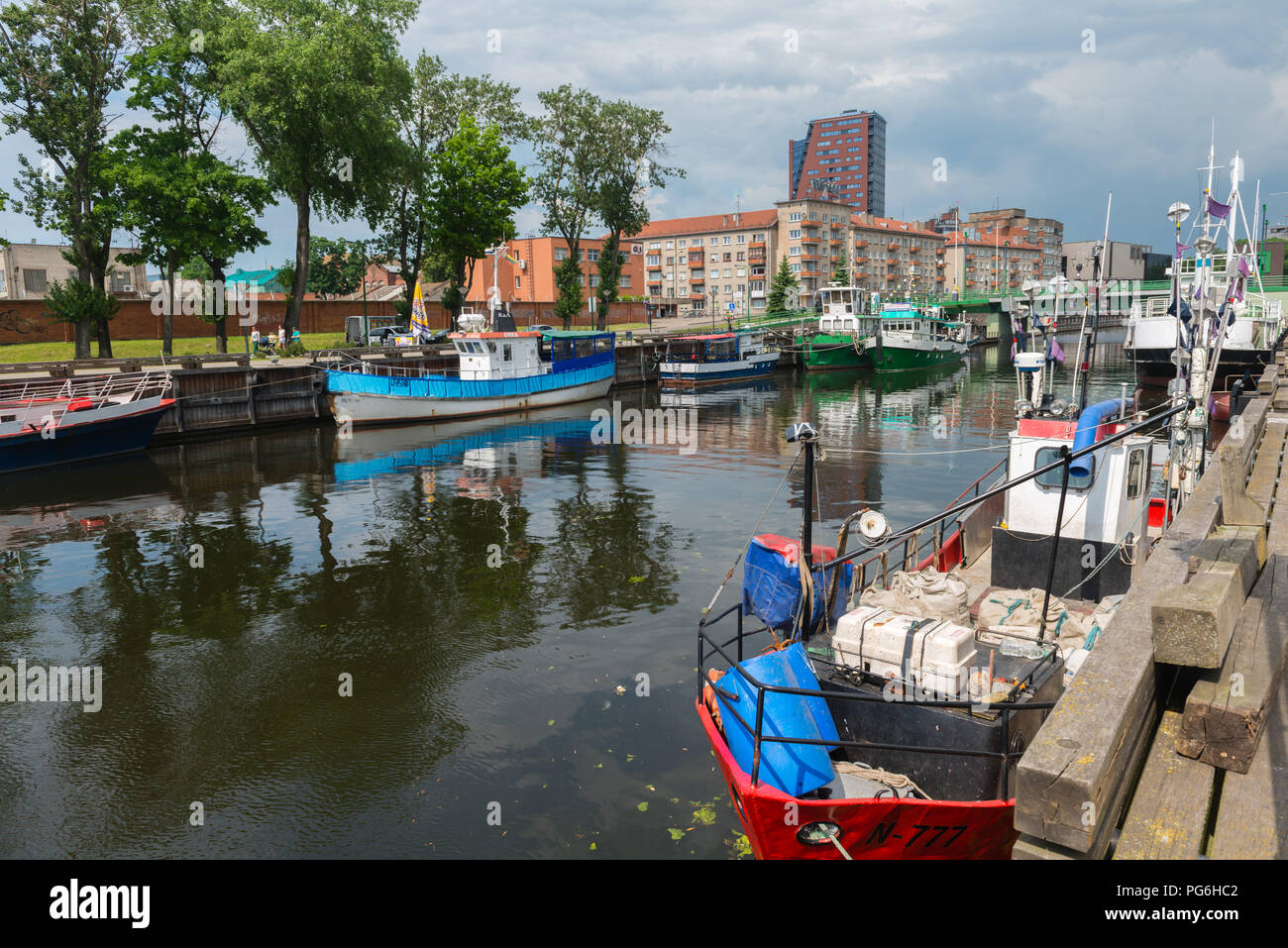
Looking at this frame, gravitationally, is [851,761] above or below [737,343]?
below

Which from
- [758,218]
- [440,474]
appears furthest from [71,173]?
[758,218]

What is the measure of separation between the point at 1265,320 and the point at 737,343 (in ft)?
115

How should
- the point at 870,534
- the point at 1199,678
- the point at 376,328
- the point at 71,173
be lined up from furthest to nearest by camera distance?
the point at 376,328 → the point at 71,173 → the point at 870,534 → the point at 1199,678

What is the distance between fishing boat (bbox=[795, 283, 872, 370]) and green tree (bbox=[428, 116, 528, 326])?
28.6 meters

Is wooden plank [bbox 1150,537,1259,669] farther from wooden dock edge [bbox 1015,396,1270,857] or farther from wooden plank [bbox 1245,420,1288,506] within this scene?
wooden plank [bbox 1245,420,1288,506]

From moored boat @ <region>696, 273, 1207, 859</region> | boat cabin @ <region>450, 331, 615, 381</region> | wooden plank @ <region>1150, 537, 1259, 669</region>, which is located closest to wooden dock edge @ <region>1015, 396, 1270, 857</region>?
wooden plank @ <region>1150, 537, 1259, 669</region>

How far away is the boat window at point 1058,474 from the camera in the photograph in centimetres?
1150

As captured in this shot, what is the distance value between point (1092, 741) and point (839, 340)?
71521mm

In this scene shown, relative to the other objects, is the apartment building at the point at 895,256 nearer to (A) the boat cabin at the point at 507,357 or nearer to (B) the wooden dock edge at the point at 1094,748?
(A) the boat cabin at the point at 507,357

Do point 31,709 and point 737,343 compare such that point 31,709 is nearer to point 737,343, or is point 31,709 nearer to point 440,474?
point 440,474

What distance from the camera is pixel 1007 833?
25.0 ft

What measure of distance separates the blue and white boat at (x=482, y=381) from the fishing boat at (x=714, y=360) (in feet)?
27.1

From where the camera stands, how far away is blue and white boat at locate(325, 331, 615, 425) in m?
40.5
